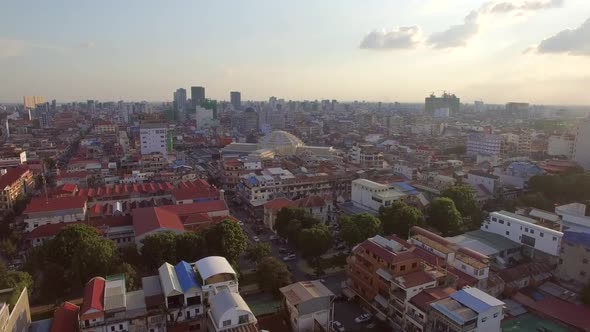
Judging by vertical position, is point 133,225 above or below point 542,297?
above

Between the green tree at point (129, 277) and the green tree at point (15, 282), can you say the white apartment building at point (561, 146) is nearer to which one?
the green tree at point (129, 277)

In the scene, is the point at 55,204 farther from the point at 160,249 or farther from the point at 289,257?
the point at 289,257

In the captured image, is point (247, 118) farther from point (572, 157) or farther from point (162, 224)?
point (162, 224)

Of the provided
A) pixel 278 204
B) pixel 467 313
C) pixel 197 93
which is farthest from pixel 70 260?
pixel 197 93

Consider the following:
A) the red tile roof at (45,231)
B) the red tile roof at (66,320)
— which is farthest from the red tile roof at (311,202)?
the red tile roof at (66,320)

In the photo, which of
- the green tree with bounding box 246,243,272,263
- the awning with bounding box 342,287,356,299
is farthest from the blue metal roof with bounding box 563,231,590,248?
the green tree with bounding box 246,243,272,263

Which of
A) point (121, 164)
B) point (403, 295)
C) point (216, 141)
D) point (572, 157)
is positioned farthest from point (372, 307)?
point (216, 141)
